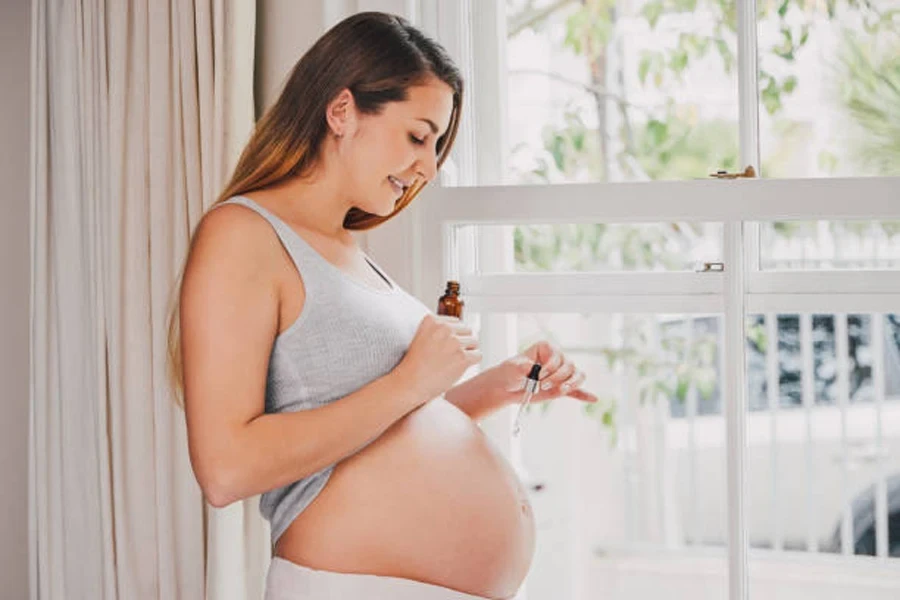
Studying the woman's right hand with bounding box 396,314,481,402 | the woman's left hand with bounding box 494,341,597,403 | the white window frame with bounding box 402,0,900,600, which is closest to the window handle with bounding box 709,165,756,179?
the white window frame with bounding box 402,0,900,600

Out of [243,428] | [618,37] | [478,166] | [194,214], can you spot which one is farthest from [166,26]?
[243,428]

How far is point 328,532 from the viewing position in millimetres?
1441

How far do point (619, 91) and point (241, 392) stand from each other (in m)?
1.00

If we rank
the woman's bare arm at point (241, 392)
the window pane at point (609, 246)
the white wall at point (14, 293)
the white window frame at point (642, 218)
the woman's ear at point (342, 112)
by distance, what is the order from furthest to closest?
the white wall at point (14, 293), the window pane at point (609, 246), the white window frame at point (642, 218), the woman's ear at point (342, 112), the woman's bare arm at point (241, 392)

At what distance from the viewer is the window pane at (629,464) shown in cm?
206

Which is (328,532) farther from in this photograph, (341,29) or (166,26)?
(166,26)

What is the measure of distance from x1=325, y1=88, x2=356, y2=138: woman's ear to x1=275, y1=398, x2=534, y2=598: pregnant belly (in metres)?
0.38

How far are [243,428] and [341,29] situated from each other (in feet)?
1.74

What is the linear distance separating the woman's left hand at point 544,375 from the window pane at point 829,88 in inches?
19.9

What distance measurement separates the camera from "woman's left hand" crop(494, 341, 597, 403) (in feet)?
5.70

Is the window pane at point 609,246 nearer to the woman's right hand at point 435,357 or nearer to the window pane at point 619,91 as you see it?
the window pane at point 619,91

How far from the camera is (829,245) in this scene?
191cm

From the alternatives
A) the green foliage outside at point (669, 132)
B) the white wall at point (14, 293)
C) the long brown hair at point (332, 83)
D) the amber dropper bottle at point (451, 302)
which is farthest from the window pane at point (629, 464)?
the white wall at point (14, 293)

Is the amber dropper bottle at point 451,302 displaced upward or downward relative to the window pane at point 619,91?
downward
